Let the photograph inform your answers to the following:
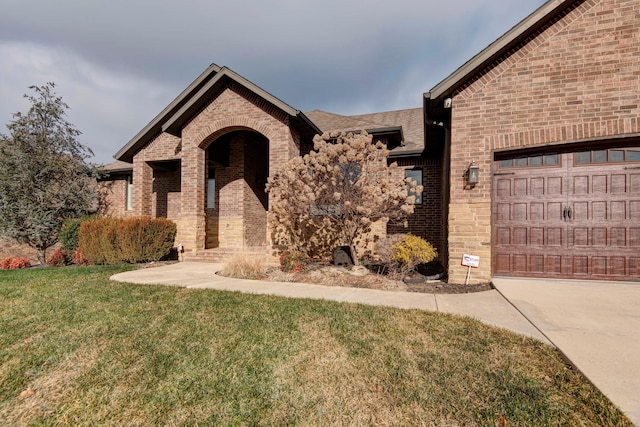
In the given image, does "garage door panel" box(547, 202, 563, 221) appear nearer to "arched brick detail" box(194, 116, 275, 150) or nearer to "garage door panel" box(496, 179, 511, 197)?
"garage door panel" box(496, 179, 511, 197)

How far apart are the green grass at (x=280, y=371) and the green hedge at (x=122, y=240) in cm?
516

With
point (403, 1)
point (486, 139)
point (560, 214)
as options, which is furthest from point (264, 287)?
point (403, 1)

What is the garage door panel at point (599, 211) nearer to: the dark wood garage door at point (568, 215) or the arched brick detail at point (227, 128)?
the dark wood garage door at point (568, 215)

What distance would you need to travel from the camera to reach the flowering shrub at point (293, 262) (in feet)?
25.6

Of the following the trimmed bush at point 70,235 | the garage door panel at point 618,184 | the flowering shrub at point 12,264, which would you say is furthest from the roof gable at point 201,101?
the garage door panel at point 618,184

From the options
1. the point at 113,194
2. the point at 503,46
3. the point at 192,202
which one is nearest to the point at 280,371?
the point at 503,46

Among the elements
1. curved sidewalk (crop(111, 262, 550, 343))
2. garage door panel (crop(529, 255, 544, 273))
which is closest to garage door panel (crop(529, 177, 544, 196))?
garage door panel (crop(529, 255, 544, 273))

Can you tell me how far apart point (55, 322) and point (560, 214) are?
905 cm

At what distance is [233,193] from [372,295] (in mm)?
8725

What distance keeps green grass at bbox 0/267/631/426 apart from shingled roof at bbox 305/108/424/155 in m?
7.56

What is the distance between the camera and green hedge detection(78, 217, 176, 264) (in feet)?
30.2

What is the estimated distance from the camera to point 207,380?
2.54 meters

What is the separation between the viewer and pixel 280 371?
2.66m

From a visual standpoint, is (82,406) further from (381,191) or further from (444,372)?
(381,191)
